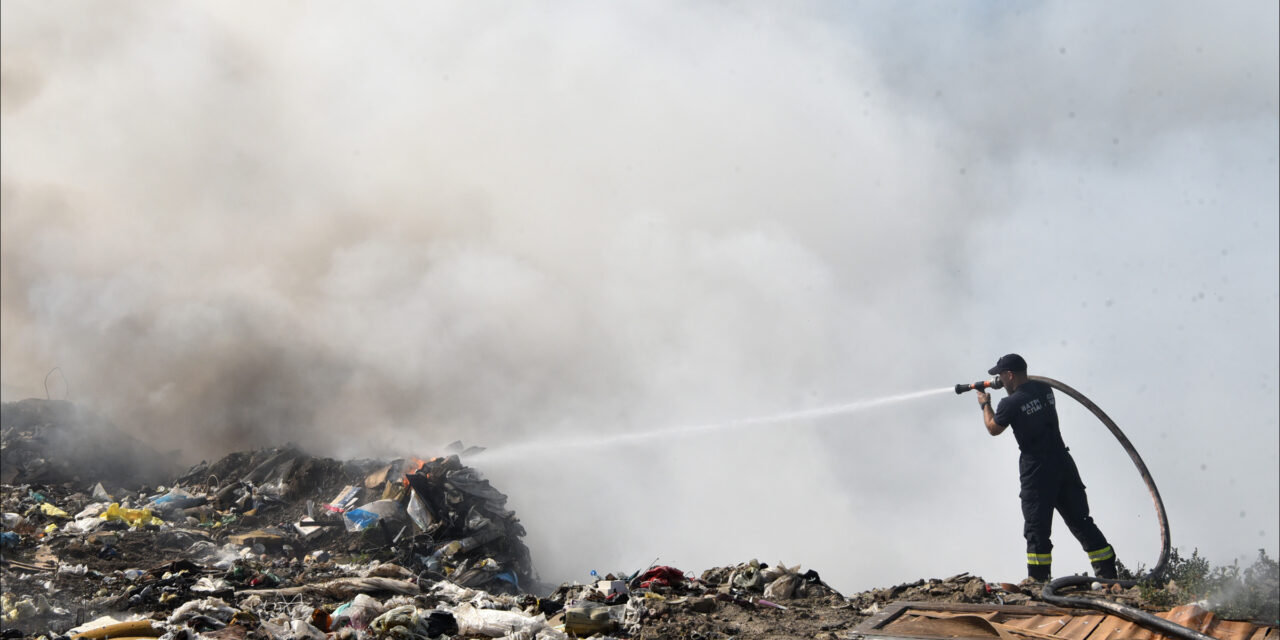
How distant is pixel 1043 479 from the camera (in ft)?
18.5

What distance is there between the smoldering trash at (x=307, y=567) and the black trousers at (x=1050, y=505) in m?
0.61

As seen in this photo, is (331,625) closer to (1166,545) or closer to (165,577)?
(165,577)

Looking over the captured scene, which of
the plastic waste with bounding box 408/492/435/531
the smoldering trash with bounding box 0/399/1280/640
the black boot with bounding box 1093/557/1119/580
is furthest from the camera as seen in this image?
the plastic waste with bounding box 408/492/435/531

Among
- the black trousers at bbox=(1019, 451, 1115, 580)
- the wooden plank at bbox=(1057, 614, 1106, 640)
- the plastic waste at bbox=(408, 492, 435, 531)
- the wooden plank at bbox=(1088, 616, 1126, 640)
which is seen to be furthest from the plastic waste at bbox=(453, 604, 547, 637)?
the plastic waste at bbox=(408, 492, 435, 531)

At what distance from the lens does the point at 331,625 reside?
201 inches

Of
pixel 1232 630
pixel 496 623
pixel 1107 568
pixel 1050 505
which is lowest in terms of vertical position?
pixel 1232 630

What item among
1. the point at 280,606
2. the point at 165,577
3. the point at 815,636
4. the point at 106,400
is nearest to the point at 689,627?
the point at 815,636

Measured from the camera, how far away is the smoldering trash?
486 cm

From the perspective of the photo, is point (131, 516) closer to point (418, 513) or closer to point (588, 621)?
point (418, 513)

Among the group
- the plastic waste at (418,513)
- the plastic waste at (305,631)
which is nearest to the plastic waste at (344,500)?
the plastic waste at (418,513)

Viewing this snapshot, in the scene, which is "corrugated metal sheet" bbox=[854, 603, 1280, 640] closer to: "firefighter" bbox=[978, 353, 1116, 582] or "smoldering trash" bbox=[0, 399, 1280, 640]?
"smoldering trash" bbox=[0, 399, 1280, 640]

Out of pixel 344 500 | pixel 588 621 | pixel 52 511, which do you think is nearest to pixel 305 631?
pixel 588 621

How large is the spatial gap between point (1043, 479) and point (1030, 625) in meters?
1.63

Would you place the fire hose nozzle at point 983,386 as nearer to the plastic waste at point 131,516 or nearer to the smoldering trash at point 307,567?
the smoldering trash at point 307,567
